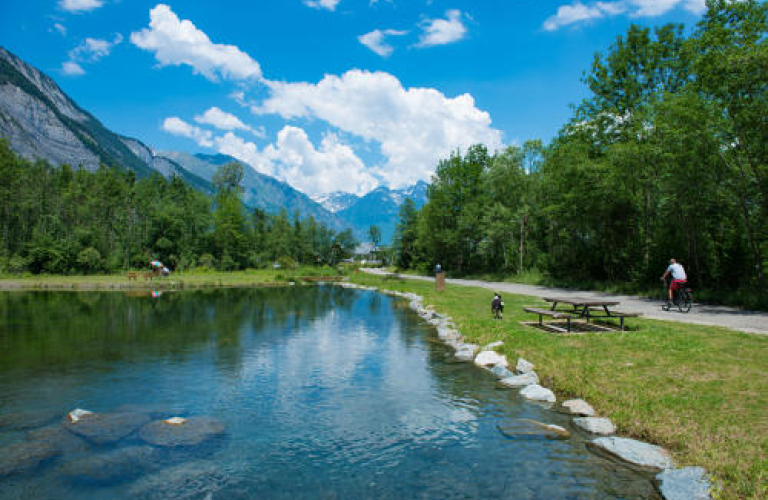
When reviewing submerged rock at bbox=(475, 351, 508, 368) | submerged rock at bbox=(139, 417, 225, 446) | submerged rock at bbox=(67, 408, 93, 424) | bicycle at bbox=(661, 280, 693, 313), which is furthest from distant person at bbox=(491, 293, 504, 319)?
submerged rock at bbox=(67, 408, 93, 424)

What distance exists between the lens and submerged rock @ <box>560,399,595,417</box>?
376 inches

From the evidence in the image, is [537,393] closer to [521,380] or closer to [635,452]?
[521,380]

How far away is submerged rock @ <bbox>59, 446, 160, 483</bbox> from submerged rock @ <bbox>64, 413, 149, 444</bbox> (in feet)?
2.07

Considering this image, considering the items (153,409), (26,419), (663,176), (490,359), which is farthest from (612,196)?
(26,419)

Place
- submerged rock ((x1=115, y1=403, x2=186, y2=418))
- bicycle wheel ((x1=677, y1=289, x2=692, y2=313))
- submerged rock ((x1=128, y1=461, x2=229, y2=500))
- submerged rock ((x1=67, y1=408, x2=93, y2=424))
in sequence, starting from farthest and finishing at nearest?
1. bicycle wheel ((x1=677, y1=289, x2=692, y2=313))
2. submerged rock ((x1=115, y1=403, x2=186, y2=418))
3. submerged rock ((x1=67, y1=408, x2=93, y2=424))
4. submerged rock ((x1=128, y1=461, x2=229, y2=500))

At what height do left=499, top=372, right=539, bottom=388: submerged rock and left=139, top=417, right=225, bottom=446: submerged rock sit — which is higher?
left=499, top=372, right=539, bottom=388: submerged rock

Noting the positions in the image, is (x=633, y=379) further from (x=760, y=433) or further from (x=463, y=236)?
(x=463, y=236)

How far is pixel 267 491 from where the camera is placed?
689cm

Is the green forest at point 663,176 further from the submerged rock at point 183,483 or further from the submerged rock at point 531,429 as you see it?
the submerged rock at point 183,483

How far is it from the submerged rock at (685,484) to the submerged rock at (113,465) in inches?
315

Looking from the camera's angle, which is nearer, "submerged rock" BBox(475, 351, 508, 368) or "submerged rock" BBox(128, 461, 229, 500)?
"submerged rock" BBox(128, 461, 229, 500)

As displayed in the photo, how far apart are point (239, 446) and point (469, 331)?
1148 cm

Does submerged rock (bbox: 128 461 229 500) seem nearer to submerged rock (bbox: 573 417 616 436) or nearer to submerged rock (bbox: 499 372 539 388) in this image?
submerged rock (bbox: 573 417 616 436)

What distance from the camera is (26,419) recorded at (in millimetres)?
9742
